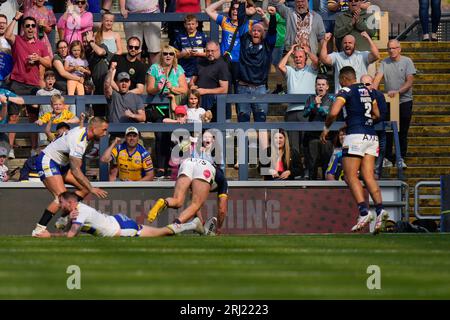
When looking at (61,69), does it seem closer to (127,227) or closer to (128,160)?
(128,160)

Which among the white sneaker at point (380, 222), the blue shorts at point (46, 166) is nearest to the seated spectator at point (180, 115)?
the blue shorts at point (46, 166)

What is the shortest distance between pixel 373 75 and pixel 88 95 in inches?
197

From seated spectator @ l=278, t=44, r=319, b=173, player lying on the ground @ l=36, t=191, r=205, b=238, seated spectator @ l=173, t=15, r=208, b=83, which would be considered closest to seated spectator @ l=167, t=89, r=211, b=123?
seated spectator @ l=173, t=15, r=208, b=83

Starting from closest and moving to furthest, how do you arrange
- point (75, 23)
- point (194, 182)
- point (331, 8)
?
point (194, 182) → point (75, 23) → point (331, 8)

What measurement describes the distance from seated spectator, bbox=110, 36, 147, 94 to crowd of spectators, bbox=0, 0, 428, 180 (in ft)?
0.05

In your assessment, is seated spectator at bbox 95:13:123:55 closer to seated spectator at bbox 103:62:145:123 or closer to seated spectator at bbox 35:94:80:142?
seated spectator at bbox 103:62:145:123

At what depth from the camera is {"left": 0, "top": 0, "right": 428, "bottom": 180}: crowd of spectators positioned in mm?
20922

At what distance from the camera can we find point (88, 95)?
70.0ft

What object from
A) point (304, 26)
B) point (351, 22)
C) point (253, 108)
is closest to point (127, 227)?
point (253, 108)

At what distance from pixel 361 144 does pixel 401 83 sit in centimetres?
494

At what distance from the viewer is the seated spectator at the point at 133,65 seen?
841 inches

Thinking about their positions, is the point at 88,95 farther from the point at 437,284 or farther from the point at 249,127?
the point at 437,284

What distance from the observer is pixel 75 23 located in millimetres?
22609
